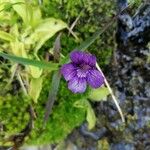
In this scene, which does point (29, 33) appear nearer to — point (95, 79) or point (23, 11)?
point (23, 11)

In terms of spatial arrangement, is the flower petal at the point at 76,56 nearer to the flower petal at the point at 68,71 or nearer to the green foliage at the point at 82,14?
the flower petal at the point at 68,71

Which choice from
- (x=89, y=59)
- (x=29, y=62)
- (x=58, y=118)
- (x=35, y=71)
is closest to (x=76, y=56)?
(x=89, y=59)

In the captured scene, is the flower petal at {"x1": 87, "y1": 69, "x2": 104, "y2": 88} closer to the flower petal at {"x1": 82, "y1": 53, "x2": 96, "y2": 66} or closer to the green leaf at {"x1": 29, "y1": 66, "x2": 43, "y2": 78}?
the flower petal at {"x1": 82, "y1": 53, "x2": 96, "y2": 66}

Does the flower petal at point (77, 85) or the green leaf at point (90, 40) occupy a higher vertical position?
the green leaf at point (90, 40)

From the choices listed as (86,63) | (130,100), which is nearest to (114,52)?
(130,100)

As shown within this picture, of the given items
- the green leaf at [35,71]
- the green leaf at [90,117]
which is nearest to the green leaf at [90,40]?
the green leaf at [35,71]

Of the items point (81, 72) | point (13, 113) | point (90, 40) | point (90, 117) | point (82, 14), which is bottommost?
point (90, 117)

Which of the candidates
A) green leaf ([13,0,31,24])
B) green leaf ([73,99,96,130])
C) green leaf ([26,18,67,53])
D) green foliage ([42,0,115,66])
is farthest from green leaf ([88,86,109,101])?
green leaf ([13,0,31,24])
